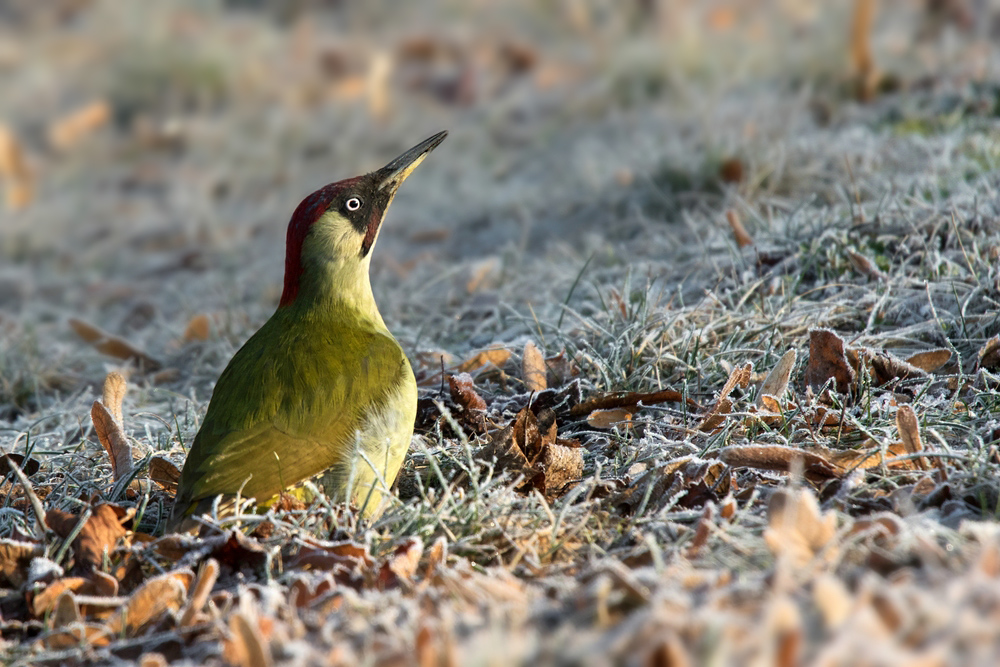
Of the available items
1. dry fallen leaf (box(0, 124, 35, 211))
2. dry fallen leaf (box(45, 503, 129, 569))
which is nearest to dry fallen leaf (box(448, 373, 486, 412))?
dry fallen leaf (box(45, 503, 129, 569))

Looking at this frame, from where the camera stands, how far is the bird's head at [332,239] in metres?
3.36

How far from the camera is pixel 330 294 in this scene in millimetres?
3361

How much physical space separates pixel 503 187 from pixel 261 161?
2514 mm

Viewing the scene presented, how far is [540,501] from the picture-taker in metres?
2.70

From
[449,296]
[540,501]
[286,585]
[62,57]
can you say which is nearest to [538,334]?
[449,296]

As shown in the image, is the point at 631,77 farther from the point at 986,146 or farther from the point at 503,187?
the point at 986,146

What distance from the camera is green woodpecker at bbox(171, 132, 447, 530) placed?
2.75m

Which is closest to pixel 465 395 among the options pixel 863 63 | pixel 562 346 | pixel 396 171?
pixel 562 346

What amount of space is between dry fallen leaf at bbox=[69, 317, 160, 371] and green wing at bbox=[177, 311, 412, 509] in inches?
77.4

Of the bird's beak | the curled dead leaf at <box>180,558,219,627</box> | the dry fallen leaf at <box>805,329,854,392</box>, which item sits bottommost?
the dry fallen leaf at <box>805,329,854,392</box>

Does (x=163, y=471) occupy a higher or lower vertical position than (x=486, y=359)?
higher

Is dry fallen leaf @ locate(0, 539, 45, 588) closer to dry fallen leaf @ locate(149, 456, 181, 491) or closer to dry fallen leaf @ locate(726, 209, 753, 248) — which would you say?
dry fallen leaf @ locate(149, 456, 181, 491)

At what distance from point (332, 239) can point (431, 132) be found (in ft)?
17.7

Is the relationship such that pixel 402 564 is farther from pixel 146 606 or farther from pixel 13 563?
pixel 13 563
